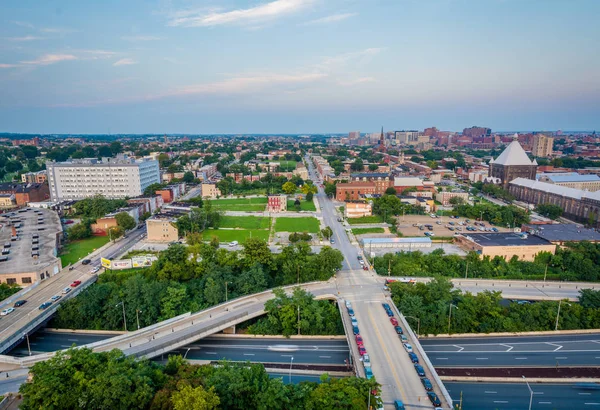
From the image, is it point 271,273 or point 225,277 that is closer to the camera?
point 225,277

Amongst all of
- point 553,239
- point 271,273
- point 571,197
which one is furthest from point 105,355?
point 571,197

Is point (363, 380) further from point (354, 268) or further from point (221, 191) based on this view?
point (221, 191)

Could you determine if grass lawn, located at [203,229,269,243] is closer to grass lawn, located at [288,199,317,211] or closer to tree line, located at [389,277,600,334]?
grass lawn, located at [288,199,317,211]

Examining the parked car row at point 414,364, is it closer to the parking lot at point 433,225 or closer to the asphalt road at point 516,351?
the asphalt road at point 516,351

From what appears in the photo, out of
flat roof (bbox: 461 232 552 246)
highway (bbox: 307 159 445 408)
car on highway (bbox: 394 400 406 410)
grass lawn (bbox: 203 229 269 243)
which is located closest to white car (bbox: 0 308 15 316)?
grass lawn (bbox: 203 229 269 243)

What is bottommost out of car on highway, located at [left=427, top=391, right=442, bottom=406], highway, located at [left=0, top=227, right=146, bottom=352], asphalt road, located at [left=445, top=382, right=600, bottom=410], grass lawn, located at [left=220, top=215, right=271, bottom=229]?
asphalt road, located at [left=445, top=382, right=600, bottom=410]

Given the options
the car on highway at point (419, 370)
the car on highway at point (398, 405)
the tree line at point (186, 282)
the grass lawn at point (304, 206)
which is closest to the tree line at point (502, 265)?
the tree line at point (186, 282)
